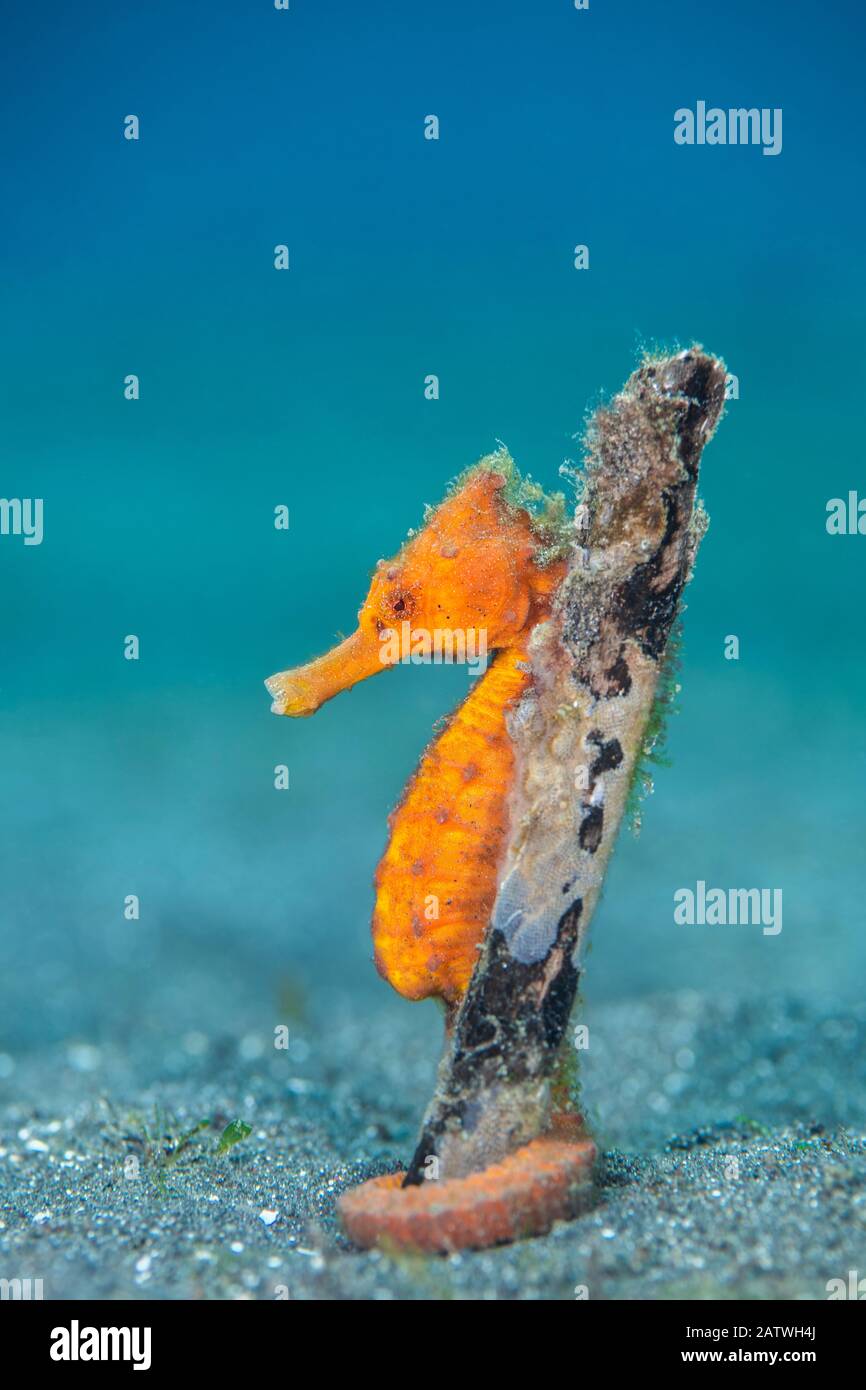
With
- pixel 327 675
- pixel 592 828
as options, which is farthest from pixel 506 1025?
pixel 327 675

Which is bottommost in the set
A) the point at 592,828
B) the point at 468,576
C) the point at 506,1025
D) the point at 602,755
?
the point at 506,1025

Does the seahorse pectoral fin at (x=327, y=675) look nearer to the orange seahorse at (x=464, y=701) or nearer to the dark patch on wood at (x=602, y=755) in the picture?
the orange seahorse at (x=464, y=701)

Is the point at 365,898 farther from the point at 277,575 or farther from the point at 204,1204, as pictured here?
the point at 277,575

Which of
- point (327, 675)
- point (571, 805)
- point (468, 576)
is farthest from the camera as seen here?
point (327, 675)

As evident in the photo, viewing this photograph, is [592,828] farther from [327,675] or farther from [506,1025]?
[327,675]

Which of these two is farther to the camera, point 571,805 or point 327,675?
point 327,675

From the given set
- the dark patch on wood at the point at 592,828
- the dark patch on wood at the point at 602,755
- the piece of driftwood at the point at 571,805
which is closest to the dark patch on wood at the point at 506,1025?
the piece of driftwood at the point at 571,805

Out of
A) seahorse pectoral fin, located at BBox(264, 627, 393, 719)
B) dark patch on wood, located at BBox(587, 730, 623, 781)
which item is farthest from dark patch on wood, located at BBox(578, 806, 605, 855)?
seahorse pectoral fin, located at BBox(264, 627, 393, 719)

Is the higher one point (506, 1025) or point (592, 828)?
point (592, 828)
